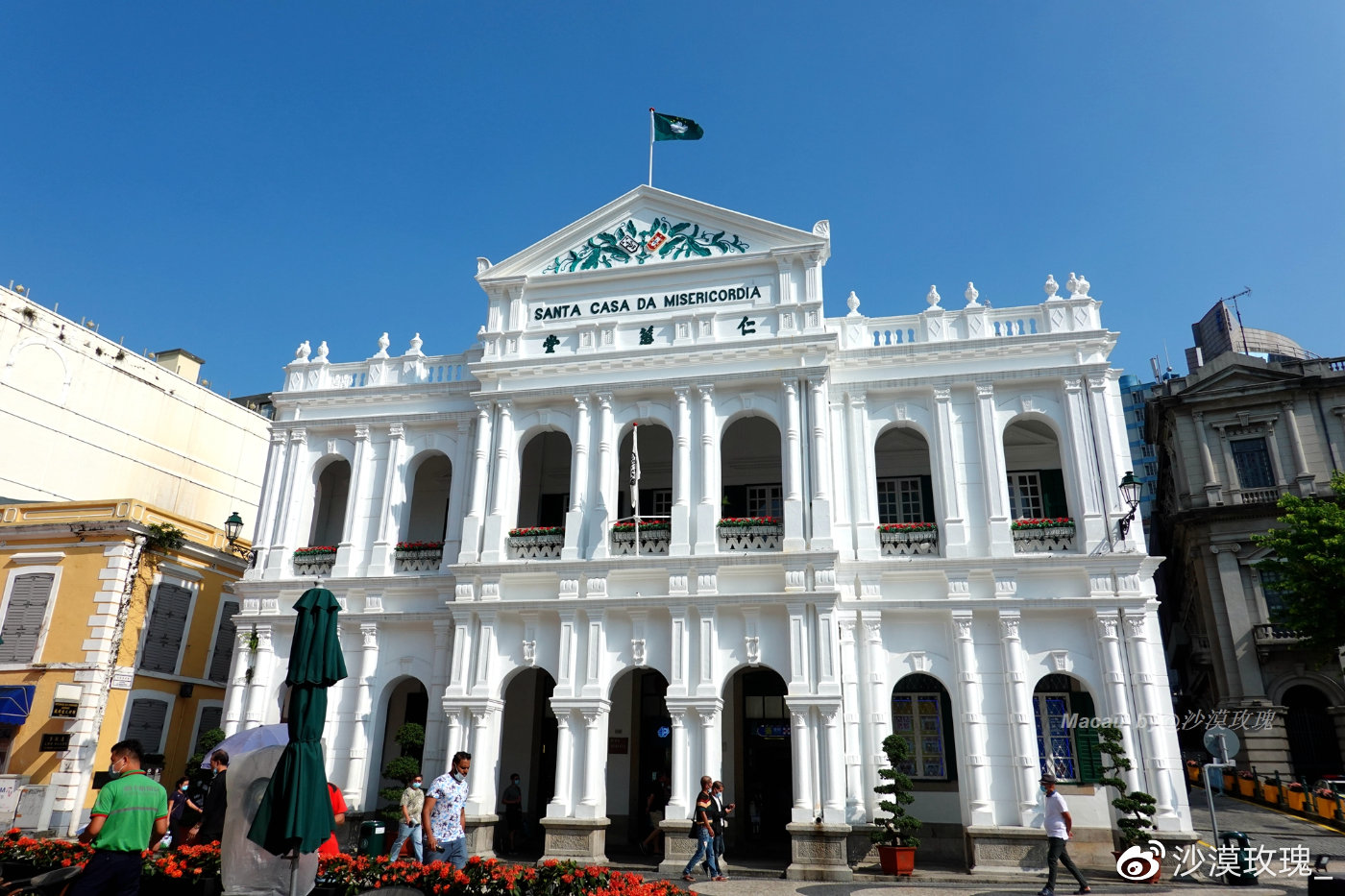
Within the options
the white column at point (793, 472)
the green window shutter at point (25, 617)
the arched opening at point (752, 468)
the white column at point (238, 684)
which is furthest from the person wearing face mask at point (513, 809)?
the green window shutter at point (25, 617)

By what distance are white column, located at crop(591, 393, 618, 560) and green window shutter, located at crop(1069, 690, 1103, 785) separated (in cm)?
999

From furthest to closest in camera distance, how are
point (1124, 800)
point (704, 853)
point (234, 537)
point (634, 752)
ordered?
point (234, 537) → point (634, 752) → point (1124, 800) → point (704, 853)

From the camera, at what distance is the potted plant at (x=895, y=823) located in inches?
619

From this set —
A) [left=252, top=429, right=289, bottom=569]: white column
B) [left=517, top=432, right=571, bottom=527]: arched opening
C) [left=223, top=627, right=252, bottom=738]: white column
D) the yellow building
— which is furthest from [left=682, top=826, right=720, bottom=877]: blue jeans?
the yellow building

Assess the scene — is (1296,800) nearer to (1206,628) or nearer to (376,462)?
(1206,628)

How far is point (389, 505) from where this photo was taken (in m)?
21.4

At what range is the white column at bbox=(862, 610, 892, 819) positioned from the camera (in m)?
17.2

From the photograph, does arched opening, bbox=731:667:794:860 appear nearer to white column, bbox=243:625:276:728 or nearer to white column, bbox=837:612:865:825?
white column, bbox=837:612:865:825

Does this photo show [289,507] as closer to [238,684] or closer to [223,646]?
[238,684]

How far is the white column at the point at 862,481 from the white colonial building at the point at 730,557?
0.21 feet

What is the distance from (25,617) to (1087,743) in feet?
A: 81.8

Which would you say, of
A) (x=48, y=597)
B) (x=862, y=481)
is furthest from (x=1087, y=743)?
(x=48, y=597)

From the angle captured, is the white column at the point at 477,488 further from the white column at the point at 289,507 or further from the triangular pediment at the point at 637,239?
the white column at the point at 289,507

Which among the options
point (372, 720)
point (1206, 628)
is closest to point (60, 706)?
point (372, 720)
